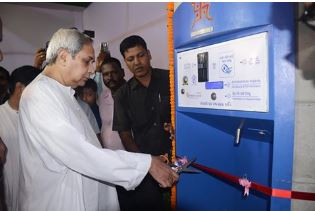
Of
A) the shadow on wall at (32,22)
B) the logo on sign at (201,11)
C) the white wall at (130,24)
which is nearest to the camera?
the logo on sign at (201,11)

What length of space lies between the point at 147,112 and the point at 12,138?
3.14 feet

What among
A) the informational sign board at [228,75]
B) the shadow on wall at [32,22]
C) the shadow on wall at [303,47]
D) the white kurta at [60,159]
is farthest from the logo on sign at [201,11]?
the shadow on wall at [32,22]

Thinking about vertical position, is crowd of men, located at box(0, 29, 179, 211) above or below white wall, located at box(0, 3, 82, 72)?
below

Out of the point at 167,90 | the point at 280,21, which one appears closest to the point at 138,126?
the point at 167,90

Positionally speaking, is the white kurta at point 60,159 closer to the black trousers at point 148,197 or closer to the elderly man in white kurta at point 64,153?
the elderly man in white kurta at point 64,153

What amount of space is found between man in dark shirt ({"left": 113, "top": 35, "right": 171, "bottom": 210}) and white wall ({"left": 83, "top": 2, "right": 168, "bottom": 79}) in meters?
0.38

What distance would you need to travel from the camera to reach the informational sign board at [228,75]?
34.4 inches

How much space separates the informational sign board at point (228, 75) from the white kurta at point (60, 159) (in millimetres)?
419

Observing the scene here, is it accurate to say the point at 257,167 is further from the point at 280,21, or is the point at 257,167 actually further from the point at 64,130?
the point at 64,130

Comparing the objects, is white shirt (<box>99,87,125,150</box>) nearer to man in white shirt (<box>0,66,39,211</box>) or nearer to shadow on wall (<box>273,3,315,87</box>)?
man in white shirt (<box>0,66,39,211</box>)

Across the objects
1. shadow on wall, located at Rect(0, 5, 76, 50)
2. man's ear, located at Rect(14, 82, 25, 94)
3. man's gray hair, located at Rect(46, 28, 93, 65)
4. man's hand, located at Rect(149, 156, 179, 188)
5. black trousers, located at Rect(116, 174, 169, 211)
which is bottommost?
black trousers, located at Rect(116, 174, 169, 211)

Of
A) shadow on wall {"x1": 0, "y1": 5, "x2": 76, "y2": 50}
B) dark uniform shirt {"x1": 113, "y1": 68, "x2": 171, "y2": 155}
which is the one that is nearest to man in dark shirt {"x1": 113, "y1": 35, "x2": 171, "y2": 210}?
dark uniform shirt {"x1": 113, "y1": 68, "x2": 171, "y2": 155}

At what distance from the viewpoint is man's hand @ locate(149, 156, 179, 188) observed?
128 cm

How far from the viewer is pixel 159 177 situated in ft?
4.19
